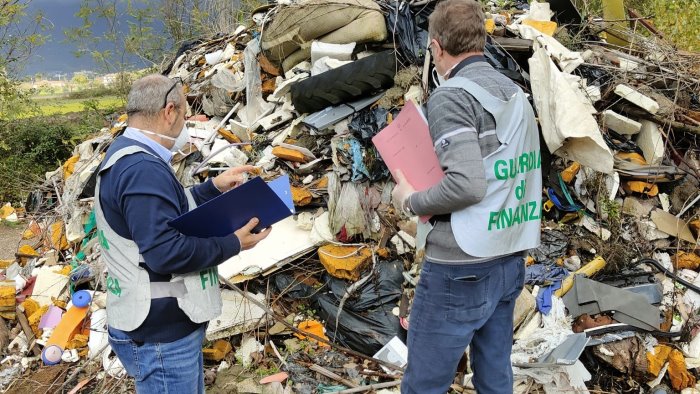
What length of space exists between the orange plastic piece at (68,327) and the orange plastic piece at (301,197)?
1.76m

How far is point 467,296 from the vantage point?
5.67ft

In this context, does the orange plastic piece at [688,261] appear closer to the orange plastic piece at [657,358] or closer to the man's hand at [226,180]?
the orange plastic piece at [657,358]

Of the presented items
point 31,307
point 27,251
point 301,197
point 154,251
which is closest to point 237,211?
point 154,251

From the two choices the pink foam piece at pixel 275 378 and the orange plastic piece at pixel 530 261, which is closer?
the pink foam piece at pixel 275 378

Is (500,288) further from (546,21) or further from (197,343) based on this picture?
(546,21)

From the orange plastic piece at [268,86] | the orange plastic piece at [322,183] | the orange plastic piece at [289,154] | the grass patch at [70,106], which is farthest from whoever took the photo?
the grass patch at [70,106]

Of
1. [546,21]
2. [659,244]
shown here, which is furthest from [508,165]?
[546,21]

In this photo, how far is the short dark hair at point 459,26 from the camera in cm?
166

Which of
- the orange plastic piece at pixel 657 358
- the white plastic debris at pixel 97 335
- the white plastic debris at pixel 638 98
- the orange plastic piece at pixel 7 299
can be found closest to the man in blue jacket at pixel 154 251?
the white plastic debris at pixel 97 335

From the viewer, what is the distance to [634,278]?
3.42m

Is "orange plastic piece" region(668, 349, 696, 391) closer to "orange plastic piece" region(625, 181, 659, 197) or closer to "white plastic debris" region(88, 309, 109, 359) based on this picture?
"orange plastic piece" region(625, 181, 659, 197)

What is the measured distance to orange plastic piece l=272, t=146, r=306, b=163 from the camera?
13.4ft

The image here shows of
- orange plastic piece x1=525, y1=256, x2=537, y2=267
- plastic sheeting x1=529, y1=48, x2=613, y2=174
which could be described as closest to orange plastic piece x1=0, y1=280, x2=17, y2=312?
orange plastic piece x1=525, y1=256, x2=537, y2=267

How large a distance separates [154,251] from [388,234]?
2.25 m
